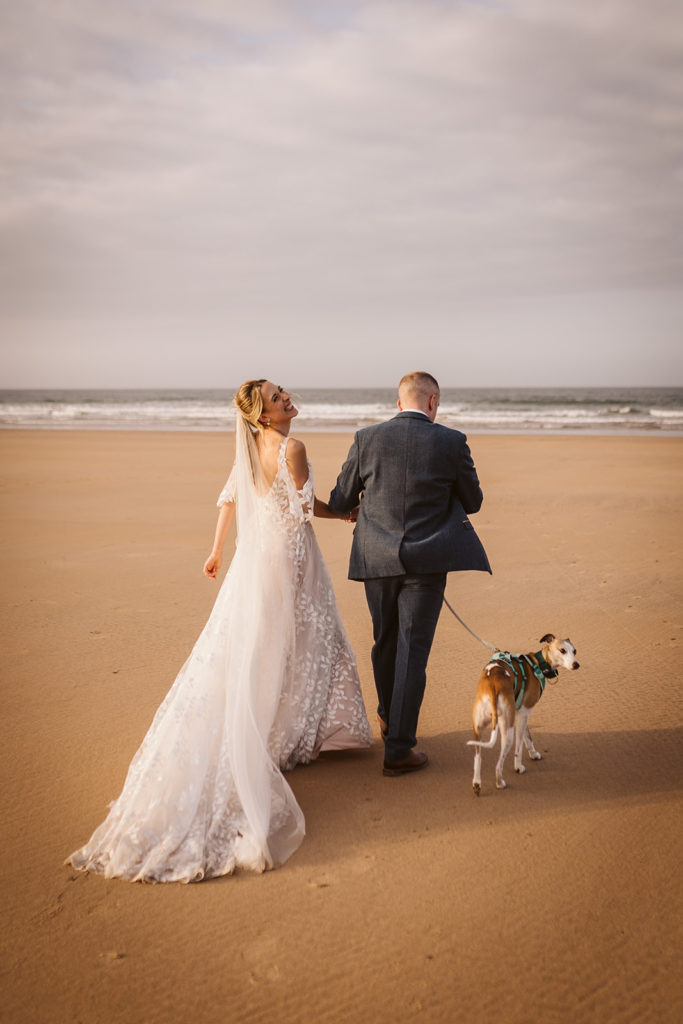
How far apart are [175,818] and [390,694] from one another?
145 cm

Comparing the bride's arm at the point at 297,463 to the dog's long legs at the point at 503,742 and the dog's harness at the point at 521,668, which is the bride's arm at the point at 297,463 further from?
the dog's long legs at the point at 503,742

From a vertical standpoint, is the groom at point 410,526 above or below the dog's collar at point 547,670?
above

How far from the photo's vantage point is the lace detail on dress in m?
3.18

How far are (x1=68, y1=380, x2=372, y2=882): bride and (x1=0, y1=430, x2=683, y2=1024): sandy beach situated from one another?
152 mm

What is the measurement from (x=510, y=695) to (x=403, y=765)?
0.75 meters

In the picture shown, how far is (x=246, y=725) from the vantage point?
3.45 metres

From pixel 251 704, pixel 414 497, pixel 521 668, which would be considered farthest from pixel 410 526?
pixel 251 704

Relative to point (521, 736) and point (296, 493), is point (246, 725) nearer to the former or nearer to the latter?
point (296, 493)

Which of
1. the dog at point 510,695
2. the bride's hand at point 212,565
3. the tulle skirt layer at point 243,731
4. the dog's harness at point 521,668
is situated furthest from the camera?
the bride's hand at point 212,565

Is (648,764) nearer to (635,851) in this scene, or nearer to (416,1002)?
(635,851)

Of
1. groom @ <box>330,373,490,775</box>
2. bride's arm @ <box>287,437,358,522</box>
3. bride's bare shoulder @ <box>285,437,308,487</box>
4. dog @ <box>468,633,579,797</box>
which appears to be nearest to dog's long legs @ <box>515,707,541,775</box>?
dog @ <box>468,633,579,797</box>

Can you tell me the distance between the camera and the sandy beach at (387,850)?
2.49m

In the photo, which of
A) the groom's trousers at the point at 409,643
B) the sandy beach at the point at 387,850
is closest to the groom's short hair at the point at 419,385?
the groom's trousers at the point at 409,643

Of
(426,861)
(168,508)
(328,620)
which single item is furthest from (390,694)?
(168,508)
